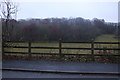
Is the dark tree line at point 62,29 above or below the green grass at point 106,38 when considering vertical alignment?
above

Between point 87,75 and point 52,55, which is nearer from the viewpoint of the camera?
point 87,75

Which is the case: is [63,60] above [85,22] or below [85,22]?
below

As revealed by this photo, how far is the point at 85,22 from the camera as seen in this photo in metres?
13.5

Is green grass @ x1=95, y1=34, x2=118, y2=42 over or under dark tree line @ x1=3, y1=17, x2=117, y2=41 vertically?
under

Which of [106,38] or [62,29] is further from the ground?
[62,29]

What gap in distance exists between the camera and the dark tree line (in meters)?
12.6

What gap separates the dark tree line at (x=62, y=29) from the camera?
1262cm

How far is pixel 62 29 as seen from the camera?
13656 millimetres

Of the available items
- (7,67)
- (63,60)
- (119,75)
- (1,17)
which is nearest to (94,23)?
(63,60)

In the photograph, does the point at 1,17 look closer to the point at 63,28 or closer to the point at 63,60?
the point at 63,28

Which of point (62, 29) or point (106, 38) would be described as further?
point (62, 29)

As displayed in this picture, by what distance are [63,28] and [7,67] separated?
5.05m

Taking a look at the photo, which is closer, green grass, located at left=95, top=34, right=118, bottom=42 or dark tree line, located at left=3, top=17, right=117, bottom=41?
green grass, located at left=95, top=34, right=118, bottom=42

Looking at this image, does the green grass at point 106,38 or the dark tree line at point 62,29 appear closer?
the green grass at point 106,38
